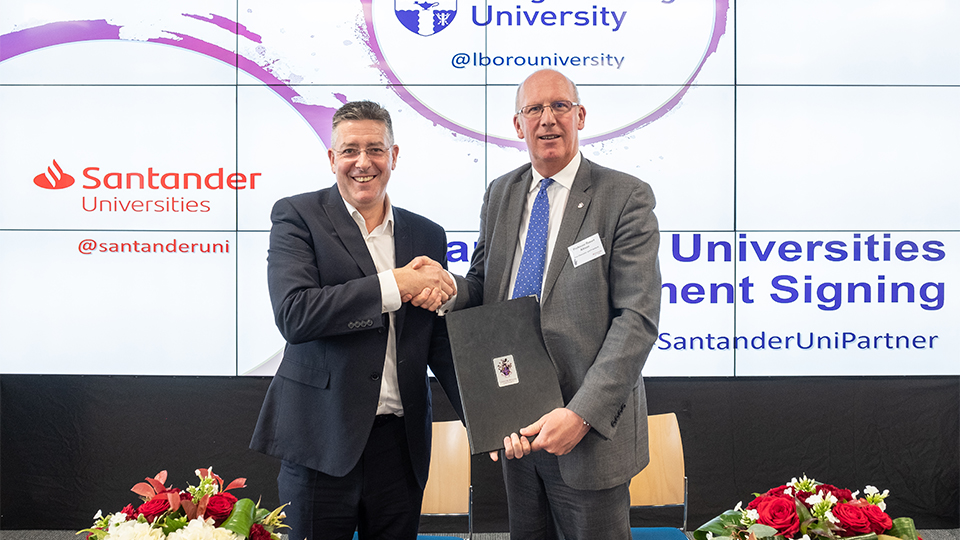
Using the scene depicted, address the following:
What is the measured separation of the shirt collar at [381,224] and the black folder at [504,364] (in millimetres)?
507

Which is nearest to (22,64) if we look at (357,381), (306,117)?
(306,117)

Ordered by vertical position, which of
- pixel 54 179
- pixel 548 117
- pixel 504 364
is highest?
pixel 54 179

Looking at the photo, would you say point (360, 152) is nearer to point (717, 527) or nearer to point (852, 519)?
point (717, 527)

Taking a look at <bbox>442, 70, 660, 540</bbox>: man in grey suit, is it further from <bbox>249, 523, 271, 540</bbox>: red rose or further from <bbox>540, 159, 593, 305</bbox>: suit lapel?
<bbox>249, 523, 271, 540</bbox>: red rose

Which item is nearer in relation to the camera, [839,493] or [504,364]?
[839,493]

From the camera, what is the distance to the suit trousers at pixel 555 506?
1914mm

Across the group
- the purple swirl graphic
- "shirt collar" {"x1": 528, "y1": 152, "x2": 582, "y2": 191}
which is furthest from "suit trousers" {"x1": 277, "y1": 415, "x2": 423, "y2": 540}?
the purple swirl graphic

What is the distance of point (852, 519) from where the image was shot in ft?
4.21

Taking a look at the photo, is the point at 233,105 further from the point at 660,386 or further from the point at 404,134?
the point at 660,386

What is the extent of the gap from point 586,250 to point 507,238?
0.97 feet

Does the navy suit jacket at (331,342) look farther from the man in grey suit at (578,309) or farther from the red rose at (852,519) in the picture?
the red rose at (852,519)

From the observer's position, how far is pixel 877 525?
1287 millimetres

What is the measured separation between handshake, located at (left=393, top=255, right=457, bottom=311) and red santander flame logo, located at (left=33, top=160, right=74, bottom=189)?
10.5ft

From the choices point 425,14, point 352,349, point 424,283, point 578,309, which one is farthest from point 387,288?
point 425,14
